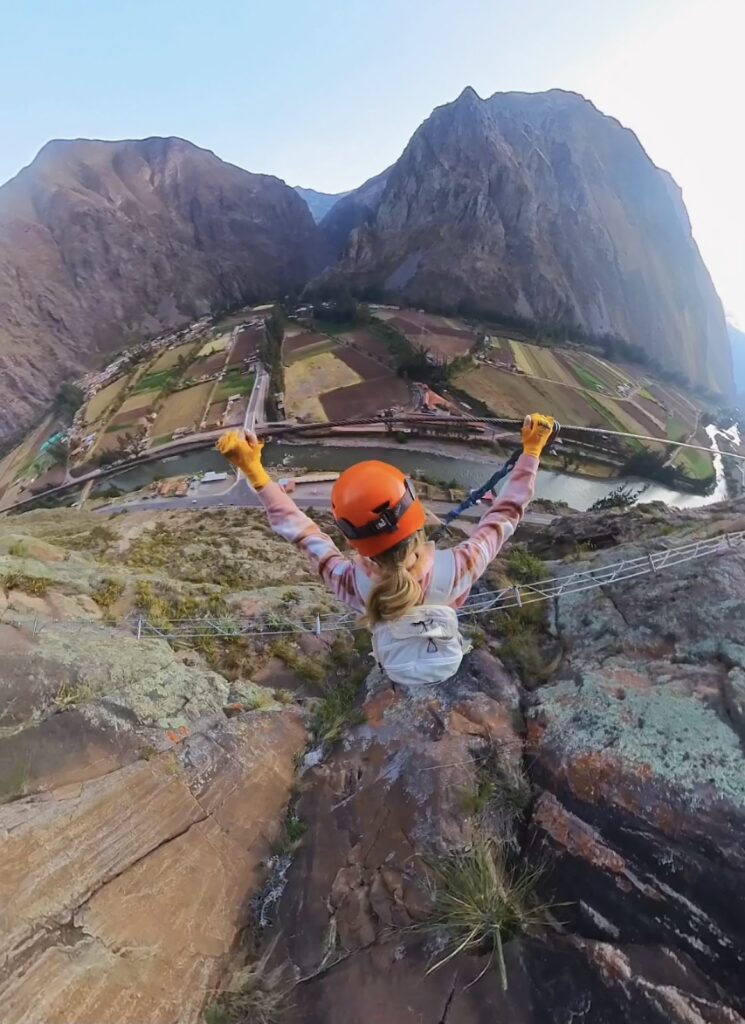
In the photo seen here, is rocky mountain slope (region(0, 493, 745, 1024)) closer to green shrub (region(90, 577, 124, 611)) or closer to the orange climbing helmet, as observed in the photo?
green shrub (region(90, 577, 124, 611))

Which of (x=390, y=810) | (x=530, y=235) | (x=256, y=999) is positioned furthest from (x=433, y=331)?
(x=256, y=999)

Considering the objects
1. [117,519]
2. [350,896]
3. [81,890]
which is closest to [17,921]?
[81,890]

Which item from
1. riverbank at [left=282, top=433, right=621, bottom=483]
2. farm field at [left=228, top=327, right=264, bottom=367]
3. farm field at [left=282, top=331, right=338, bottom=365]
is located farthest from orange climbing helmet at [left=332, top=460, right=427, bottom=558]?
farm field at [left=228, top=327, right=264, bottom=367]

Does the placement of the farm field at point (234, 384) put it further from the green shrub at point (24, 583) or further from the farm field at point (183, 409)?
the green shrub at point (24, 583)

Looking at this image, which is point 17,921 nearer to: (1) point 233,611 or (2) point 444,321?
(1) point 233,611

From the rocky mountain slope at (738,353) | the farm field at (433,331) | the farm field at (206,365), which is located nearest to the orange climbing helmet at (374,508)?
the farm field at (433,331)

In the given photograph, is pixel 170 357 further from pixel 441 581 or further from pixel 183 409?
pixel 441 581

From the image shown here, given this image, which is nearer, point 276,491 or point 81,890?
point 276,491
